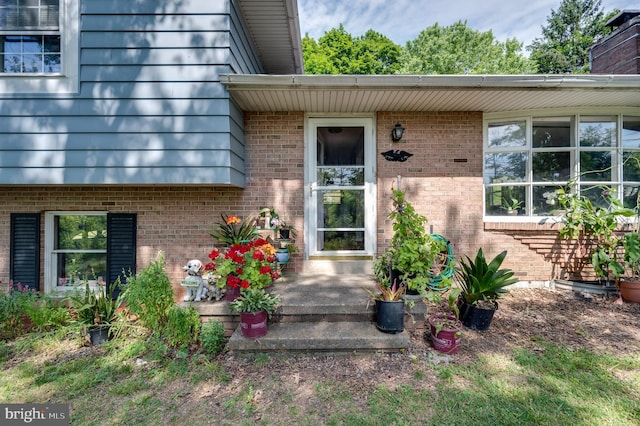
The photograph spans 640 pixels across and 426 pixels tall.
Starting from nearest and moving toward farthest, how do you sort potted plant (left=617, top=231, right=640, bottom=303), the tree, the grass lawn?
Result: the grass lawn
potted plant (left=617, top=231, right=640, bottom=303)
the tree

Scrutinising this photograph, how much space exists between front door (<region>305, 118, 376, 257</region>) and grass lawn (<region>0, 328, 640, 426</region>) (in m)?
1.93

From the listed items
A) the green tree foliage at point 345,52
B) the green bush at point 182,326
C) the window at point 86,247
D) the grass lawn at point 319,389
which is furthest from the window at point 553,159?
the green tree foliage at point 345,52

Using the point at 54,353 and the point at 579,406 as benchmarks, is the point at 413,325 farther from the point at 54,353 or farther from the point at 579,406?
the point at 54,353

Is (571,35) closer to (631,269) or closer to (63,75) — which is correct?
(631,269)

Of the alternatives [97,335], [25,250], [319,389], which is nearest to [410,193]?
[319,389]

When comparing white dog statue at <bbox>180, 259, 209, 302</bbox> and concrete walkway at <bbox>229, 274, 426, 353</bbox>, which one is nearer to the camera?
concrete walkway at <bbox>229, 274, 426, 353</bbox>

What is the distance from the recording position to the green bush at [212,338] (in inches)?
111

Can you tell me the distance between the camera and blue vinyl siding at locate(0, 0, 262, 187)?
133 inches

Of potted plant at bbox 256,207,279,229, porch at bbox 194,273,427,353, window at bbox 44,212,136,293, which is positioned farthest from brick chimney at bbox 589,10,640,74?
window at bbox 44,212,136,293

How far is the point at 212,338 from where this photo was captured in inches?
111

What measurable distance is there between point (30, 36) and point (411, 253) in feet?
18.0

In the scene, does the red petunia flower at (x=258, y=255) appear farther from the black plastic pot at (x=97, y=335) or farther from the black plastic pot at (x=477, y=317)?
the black plastic pot at (x=477, y=317)

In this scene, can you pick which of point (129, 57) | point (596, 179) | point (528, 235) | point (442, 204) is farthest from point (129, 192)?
point (596, 179)

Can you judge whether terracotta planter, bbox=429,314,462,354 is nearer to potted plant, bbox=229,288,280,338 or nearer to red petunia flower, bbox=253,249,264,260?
potted plant, bbox=229,288,280,338
